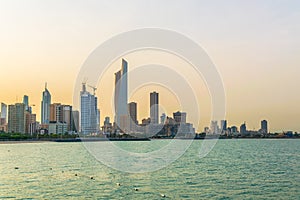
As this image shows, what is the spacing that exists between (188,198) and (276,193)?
9.40m

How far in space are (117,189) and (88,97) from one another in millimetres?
108127

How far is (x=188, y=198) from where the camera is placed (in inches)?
1423

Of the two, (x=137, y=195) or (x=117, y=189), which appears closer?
(x=137, y=195)

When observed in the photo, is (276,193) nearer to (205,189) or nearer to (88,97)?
(205,189)

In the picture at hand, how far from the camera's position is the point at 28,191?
39.3 m

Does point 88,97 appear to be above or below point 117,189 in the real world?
above

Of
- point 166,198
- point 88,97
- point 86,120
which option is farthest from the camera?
point 86,120

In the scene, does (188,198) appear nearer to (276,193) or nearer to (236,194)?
(236,194)

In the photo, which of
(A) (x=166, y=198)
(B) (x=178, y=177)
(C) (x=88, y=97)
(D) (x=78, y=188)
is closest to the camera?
(A) (x=166, y=198)

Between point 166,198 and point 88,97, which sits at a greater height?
point 88,97

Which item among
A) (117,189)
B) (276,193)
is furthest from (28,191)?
(276,193)

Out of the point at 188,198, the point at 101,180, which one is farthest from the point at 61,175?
the point at 188,198

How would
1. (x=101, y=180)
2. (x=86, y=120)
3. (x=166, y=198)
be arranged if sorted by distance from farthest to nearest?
(x=86, y=120) → (x=101, y=180) → (x=166, y=198)

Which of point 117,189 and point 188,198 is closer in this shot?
point 188,198
